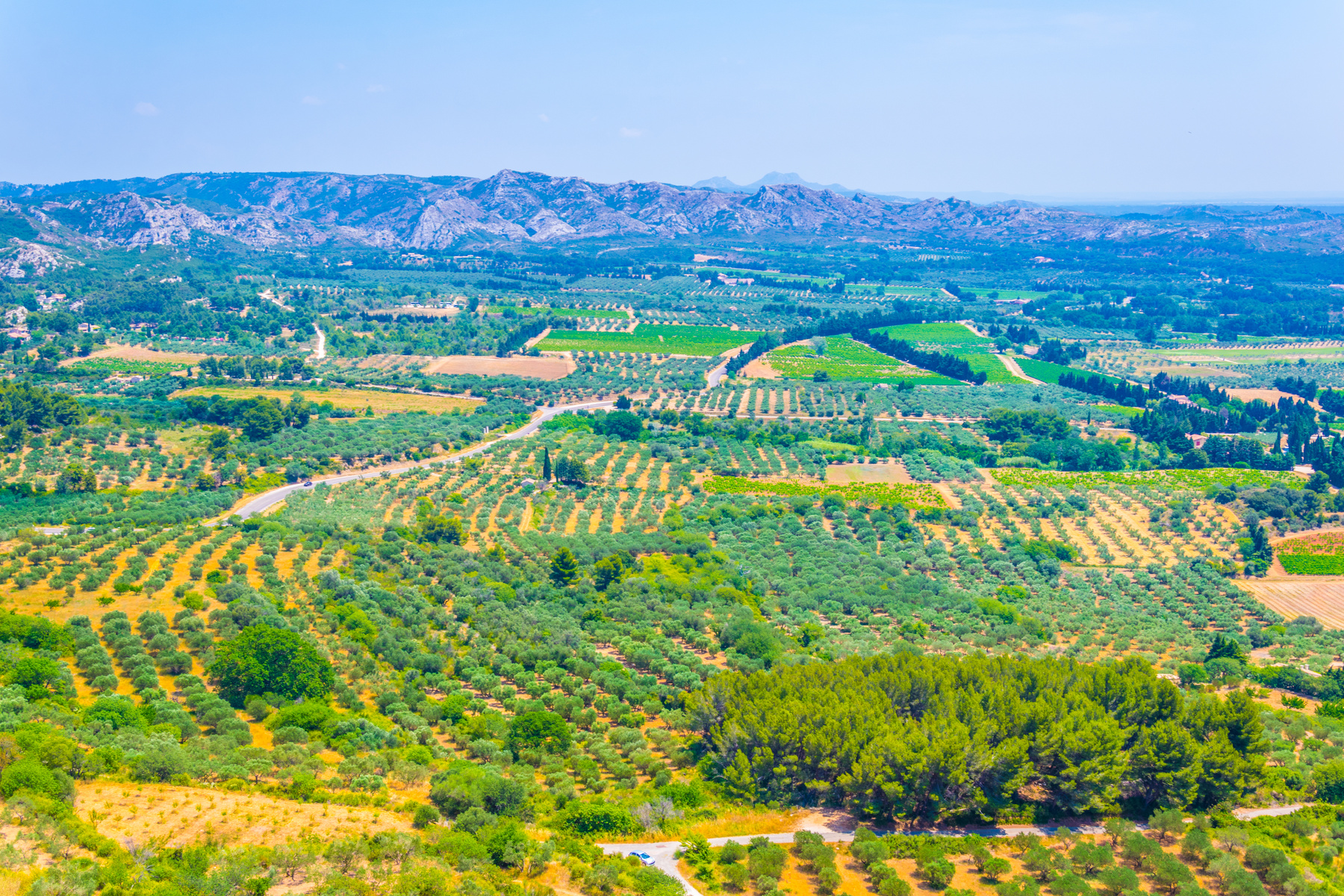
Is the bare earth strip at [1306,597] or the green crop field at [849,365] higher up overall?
the green crop field at [849,365]

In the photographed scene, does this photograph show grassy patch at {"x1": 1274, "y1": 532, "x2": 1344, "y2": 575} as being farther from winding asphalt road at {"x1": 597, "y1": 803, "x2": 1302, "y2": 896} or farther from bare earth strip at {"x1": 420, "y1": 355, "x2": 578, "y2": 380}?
bare earth strip at {"x1": 420, "y1": 355, "x2": 578, "y2": 380}

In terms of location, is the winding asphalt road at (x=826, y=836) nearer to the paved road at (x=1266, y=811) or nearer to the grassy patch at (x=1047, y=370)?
the paved road at (x=1266, y=811)

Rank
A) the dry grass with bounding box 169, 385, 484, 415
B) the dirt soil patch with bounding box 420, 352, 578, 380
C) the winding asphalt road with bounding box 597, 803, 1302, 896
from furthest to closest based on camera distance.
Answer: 1. the dirt soil patch with bounding box 420, 352, 578, 380
2. the dry grass with bounding box 169, 385, 484, 415
3. the winding asphalt road with bounding box 597, 803, 1302, 896

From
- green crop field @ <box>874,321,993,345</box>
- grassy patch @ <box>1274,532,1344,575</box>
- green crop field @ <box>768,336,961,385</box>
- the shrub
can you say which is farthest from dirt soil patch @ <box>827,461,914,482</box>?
green crop field @ <box>874,321,993,345</box>

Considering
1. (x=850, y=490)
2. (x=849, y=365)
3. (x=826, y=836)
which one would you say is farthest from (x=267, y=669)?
(x=849, y=365)

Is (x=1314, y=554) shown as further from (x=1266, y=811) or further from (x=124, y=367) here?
(x=124, y=367)

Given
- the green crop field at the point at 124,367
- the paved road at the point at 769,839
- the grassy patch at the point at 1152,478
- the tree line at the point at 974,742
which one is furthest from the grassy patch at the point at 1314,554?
the green crop field at the point at 124,367

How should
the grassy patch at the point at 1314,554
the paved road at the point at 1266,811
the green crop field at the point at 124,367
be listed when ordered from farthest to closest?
the green crop field at the point at 124,367 < the grassy patch at the point at 1314,554 < the paved road at the point at 1266,811
